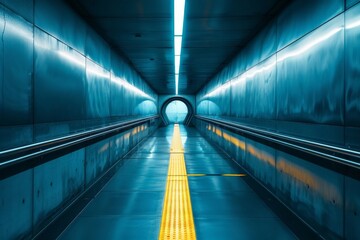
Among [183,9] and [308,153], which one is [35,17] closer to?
[183,9]

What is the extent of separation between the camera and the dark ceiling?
13.9ft

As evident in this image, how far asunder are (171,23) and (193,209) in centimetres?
323

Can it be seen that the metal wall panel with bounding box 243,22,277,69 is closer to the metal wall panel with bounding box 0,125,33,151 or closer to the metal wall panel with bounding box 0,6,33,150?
the metal wall panel with bounding box 0,6,33,150

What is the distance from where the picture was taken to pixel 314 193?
293 cm

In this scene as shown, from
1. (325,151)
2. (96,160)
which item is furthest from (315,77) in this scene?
(96,160)

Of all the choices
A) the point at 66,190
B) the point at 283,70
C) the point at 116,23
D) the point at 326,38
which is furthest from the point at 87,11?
the point at 326,38

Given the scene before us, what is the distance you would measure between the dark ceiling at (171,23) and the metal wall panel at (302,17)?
25 centimetres

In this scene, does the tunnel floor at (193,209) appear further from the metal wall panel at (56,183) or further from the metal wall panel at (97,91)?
the metal wall panel at (97,91)

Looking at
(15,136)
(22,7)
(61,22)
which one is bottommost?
(15,136)

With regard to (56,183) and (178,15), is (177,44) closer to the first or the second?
(178,15)

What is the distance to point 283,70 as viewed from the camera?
4145 millimetres

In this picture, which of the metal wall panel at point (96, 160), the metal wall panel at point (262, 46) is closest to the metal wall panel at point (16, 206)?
the metal wall panel at point (96, 160)

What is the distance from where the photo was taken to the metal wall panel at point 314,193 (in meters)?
2.52

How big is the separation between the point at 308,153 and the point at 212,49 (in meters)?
5.30
